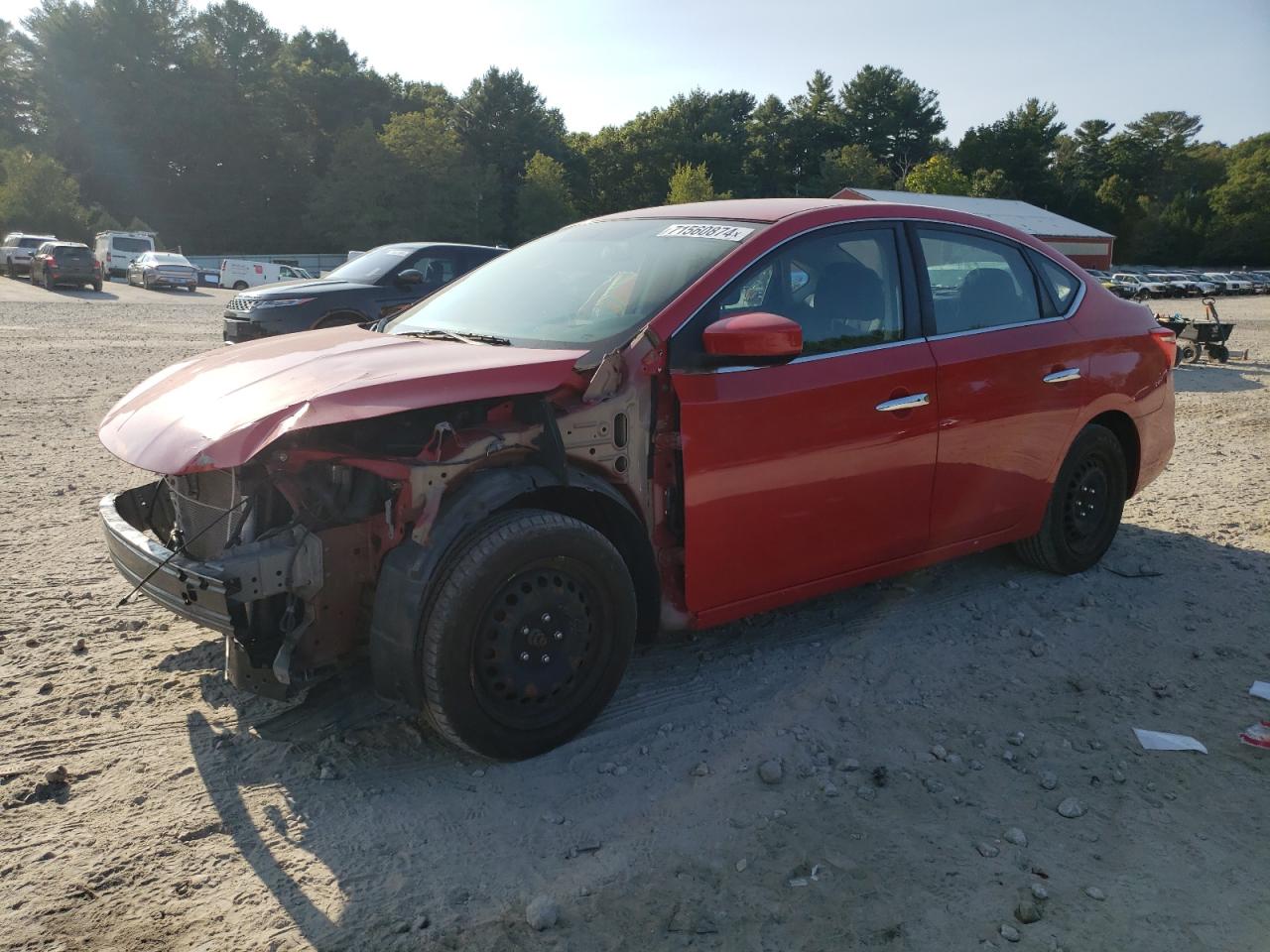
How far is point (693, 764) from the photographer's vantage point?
3281mm

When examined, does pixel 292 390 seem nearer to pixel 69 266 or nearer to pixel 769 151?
pixel 69 266

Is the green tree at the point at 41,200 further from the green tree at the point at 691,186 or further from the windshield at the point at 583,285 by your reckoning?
the windshield at the point at 583,285

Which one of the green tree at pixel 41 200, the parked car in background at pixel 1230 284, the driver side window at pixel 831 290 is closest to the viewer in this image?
the driver side window at pixel 831 290

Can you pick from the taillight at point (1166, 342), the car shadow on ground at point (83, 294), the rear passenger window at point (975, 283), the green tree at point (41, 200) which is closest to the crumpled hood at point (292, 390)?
the rear passenger window at point (975, 283)

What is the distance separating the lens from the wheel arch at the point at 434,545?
9.70ft

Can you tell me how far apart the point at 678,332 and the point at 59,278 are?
33.3 meters

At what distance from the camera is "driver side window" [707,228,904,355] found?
372 cm

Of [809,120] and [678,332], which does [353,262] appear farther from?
[809,120]

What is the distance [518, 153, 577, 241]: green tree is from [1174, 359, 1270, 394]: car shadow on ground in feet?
172

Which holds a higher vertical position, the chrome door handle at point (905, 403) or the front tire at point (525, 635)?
the chrome door handle at point (905, 403)

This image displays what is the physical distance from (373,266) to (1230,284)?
59357 millimetres

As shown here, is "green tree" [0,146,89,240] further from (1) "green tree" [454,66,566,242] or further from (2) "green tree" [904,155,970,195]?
(2) "green tree" [904,155,970,195]

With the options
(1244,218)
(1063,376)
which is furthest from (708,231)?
(1244,218)

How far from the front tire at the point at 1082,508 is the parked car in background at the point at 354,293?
25.1ft
